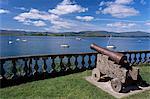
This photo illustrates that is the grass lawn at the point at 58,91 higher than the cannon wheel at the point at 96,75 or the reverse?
the reverse

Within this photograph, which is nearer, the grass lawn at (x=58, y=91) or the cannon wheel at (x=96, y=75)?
the grass lawn at (x=58, y=91)

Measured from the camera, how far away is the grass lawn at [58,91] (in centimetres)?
610

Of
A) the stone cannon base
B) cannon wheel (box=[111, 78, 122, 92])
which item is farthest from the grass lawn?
cannon wheel (box=[111, 78, 122, 92])

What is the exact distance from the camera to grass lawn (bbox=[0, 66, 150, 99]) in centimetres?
610

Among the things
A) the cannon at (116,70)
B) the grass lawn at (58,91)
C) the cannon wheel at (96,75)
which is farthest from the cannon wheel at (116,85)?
the cannon wheel at (96,75)

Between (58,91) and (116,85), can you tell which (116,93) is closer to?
(116,85)

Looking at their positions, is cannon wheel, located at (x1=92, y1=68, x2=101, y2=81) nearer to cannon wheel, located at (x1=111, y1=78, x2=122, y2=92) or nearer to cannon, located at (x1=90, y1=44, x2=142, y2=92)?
cannon, located at (x1=90, y1=44, x2=142, y2=92)

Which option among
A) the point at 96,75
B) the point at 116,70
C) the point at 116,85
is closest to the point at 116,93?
the point at 116,85

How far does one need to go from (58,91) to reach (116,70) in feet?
5.88

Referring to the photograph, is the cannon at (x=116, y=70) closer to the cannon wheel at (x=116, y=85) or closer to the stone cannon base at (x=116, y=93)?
the cannon wheel at (x=116, y=85)

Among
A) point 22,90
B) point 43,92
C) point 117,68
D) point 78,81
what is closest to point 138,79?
point 117,68

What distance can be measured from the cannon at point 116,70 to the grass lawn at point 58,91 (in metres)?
0.47

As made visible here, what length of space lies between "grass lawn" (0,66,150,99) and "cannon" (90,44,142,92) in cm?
47

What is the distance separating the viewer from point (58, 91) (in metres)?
6.48
